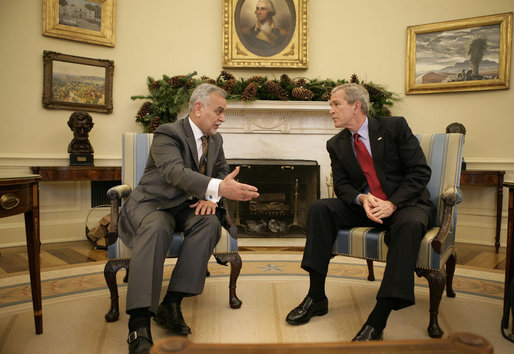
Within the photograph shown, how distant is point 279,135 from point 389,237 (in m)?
2.70

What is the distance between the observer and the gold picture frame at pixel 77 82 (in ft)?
13.5

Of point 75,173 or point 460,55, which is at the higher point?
point 460,55

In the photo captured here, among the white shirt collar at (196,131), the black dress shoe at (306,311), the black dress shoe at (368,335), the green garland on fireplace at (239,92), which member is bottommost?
the black dress shoe at (306,311)

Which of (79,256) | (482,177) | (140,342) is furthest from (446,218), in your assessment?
(79,256)

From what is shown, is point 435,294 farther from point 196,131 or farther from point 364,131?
point 196,131

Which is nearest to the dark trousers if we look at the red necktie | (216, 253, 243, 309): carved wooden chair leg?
the red necktie

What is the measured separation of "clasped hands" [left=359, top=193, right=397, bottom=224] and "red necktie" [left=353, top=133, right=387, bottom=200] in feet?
0.49

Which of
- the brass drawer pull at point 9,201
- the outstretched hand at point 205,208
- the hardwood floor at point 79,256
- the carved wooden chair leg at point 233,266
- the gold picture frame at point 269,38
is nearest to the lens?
the brass drawer pull at point 9,201

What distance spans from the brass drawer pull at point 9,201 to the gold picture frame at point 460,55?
4.23 m

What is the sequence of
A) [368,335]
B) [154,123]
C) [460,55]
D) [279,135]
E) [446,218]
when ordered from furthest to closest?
[279,135]
[460,55]
[154,123]
[446,218]
[368,335]

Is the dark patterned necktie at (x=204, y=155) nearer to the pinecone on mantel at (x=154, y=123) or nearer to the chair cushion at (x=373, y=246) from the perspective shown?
the chair cushion at (x=373, y=246)

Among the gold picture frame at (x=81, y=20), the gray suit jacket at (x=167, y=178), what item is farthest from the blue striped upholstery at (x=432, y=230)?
the gold picture frame at (x=81, y=20)

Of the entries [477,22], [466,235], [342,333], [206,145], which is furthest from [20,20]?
[466,235]

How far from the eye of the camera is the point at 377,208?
206cm
